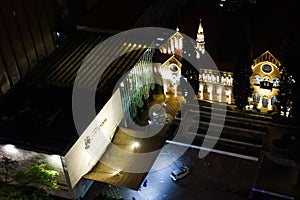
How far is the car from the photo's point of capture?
158ft

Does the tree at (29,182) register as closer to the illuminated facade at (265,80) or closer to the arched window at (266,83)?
the illuminated facade at (265,80)

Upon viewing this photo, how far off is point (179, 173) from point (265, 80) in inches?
634

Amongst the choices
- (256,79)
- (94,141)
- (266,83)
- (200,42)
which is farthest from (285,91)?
(94,141)

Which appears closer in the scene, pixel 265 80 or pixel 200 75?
pixel 265 80

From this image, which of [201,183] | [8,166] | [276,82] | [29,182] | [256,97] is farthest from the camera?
[256,97]

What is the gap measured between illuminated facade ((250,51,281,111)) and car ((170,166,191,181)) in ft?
44.8

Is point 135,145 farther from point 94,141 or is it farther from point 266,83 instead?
point 266,83

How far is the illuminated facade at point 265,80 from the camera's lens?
50.8m

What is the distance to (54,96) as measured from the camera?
51188 mm

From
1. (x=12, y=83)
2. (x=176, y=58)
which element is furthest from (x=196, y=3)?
(x=12, y=83)

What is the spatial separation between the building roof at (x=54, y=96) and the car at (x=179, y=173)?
11.5m

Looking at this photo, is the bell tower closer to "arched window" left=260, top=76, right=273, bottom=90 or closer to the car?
"arched window" left=260, top=76, right=273, bottom=90

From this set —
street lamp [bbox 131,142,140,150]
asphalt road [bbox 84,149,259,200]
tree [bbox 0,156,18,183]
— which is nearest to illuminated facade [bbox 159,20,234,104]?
asphalt road [bbox 84,149,259,200]

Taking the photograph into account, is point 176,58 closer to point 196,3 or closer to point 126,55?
point 126,55
